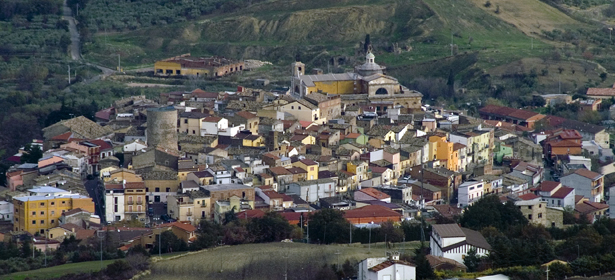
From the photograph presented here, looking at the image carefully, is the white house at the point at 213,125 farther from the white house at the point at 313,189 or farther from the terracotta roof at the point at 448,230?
the terracotta roof at the point at 448,230

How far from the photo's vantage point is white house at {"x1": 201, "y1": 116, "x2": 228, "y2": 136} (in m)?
54.0

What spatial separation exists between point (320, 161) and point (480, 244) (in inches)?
464

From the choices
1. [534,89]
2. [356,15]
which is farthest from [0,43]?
[534,89]

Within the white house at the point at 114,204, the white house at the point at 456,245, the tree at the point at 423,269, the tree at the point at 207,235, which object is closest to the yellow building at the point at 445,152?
the tree at the point at 207,235

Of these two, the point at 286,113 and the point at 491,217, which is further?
the point at 286,113

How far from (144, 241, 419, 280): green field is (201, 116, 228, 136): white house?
12.5 metres

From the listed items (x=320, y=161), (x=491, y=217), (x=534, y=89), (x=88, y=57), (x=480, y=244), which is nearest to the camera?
(x=480, y=244)

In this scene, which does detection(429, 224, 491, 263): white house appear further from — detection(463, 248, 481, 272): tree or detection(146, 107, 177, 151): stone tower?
detection(146, 107, 177, 151): stone tower

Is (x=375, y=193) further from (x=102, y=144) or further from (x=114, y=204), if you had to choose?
(x=102, y=144)

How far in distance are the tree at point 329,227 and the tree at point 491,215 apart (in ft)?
13.3

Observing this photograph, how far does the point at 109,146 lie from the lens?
51906mm

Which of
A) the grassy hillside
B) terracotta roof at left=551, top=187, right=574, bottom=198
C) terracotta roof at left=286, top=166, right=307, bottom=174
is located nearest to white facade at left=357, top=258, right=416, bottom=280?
terracotta roof at left=286, top=166, right=307, bottom=174

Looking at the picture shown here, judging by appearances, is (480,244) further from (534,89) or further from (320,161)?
(534,89)

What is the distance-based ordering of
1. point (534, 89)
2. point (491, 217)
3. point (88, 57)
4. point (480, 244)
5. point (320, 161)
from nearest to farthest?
point (480, 244)
point (491, 217)
point (320, 161)
point (534, 89)
point (88, 57)
